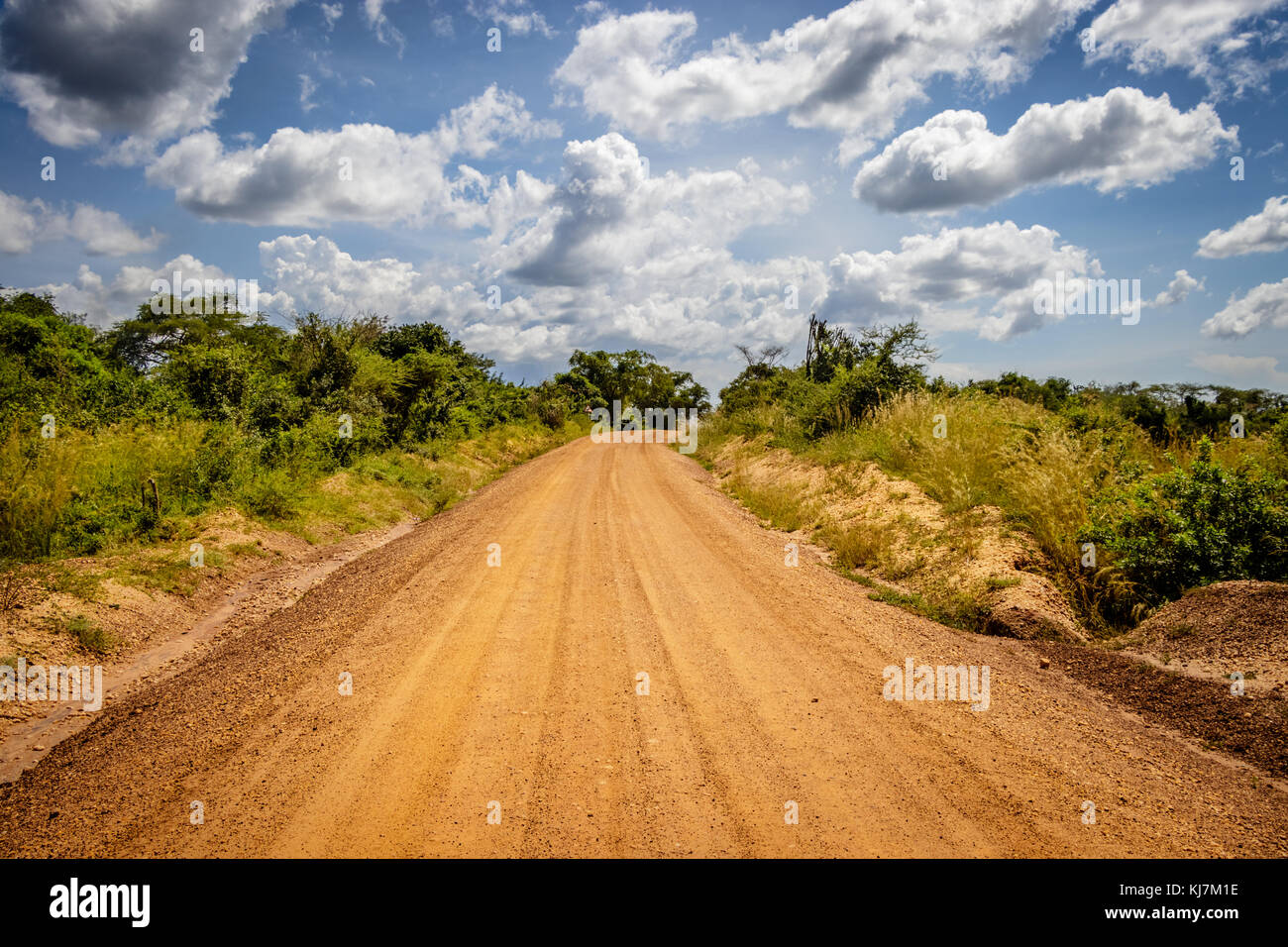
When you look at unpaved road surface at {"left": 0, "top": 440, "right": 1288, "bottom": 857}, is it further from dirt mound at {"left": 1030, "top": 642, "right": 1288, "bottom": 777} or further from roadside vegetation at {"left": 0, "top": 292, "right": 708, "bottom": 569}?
roadside vegetation at {"left": 0, "top": 292, "right": 708, "bottom": 569}

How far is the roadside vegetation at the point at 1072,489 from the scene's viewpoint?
19.7 feet

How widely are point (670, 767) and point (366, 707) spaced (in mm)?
2229

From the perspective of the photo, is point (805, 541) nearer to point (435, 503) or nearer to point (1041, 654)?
point (1041, 654)

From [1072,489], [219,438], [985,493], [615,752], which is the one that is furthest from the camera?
[219,438]

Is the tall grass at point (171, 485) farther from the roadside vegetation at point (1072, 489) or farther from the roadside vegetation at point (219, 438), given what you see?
the roadside vegetation at point (1072, 489)

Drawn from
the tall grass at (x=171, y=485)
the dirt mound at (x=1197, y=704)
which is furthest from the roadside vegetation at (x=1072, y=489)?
the tall grass at (x=171, y=485)

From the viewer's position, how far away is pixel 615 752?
379 centimetres

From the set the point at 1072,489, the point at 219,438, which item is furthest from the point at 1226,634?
the point at 219,438

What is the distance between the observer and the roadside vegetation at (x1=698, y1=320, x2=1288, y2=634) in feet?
19.7

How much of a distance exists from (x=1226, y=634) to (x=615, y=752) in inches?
200

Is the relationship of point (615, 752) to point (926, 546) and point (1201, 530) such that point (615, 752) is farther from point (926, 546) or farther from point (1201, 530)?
point (1201, 530)

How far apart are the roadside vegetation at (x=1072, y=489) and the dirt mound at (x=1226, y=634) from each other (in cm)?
43

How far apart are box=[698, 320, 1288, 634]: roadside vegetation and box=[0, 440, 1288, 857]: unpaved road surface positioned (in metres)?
1.64
